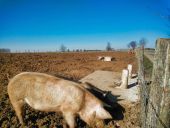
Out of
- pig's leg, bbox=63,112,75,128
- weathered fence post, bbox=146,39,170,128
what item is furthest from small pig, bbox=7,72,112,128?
weathered fence post, bbox=146,39,170,128

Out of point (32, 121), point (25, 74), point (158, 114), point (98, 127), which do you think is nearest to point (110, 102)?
point (98, 127)

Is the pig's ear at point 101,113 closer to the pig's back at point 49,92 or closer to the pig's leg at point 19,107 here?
the pig's back at point 49,92

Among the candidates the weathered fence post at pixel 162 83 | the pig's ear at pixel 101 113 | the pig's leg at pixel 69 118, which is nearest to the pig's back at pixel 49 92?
the pig's leg at pixel 69 118

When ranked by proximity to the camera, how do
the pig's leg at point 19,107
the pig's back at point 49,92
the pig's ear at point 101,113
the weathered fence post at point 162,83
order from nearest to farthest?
the weathered fence post at point 162,83 → the pig's ear at point 101,113 → the pig's back at point 49,92 → the pig's leg at point 19,107

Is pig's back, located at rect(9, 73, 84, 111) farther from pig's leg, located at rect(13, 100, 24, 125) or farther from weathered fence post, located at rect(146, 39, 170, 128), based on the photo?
weathered fence post, located at rect(146, 39, 170, 128)

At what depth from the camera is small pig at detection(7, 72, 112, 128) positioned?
450 cm

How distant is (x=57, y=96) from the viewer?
15.2 ft

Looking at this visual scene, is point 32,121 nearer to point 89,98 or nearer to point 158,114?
point 89,98

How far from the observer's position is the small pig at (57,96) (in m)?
4.50

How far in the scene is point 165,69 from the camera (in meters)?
2.22

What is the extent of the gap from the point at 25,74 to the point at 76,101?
138 centimetres

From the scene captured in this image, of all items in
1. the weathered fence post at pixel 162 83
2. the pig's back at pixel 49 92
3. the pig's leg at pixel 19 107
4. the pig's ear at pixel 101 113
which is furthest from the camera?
the pig's leg at pixel 19 107

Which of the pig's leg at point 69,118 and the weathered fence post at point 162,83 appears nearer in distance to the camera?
the weathered fence post at point 162,83

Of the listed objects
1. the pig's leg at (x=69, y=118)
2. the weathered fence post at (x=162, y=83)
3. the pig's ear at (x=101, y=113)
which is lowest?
the pig's leg at (x=69, y=118)
